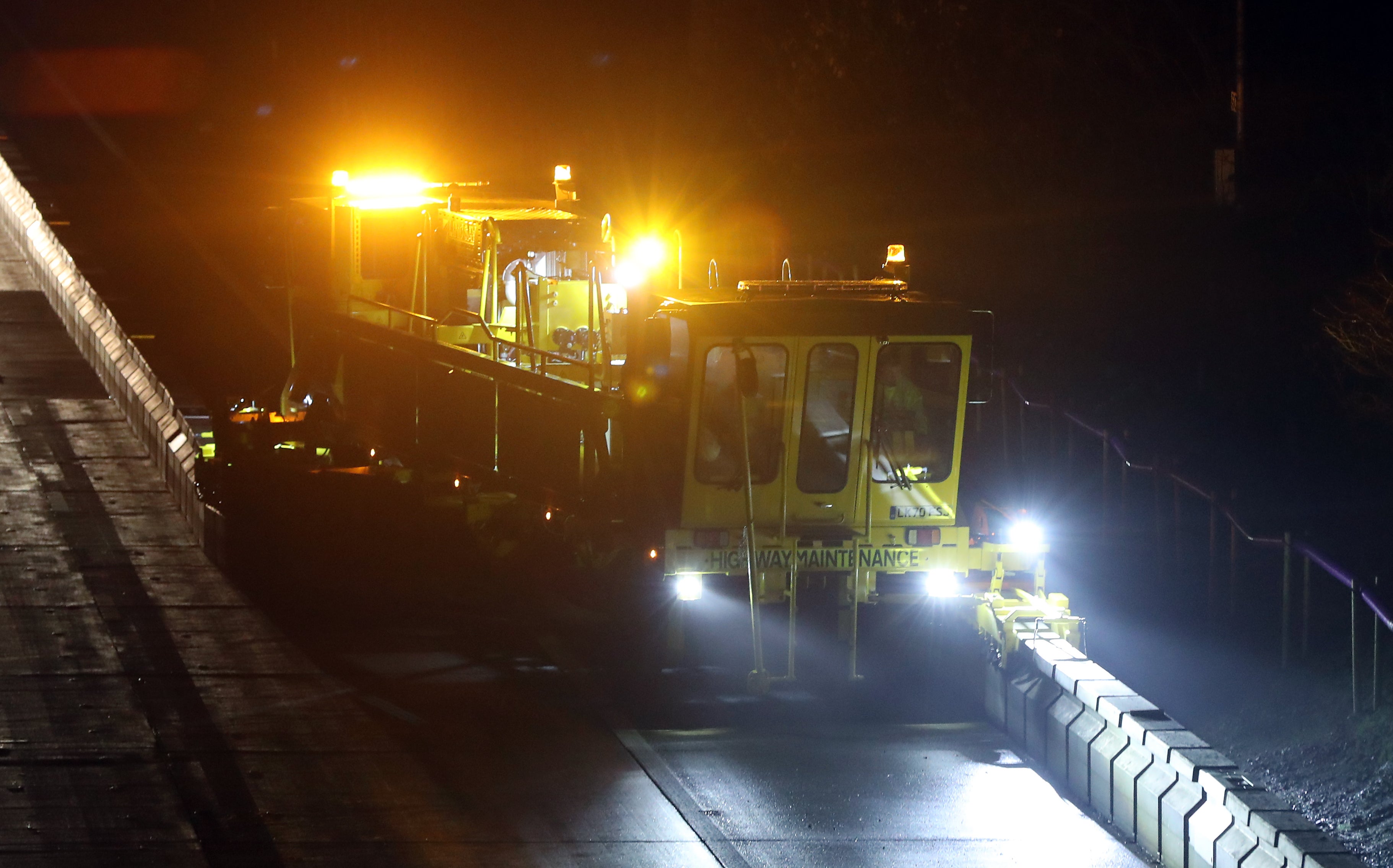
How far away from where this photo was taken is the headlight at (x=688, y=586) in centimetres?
1268

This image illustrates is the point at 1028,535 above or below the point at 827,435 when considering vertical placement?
below

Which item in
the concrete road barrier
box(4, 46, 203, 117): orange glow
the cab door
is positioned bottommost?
the concrete road barrier

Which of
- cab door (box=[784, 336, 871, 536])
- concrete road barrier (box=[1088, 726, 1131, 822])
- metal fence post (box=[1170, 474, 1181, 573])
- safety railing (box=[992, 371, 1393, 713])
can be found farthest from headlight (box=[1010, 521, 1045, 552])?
concrete road barrier (box=[1088, 726, 1131, 822])

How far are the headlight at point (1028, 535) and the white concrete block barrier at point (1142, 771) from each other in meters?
1.32

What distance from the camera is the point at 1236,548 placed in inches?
561

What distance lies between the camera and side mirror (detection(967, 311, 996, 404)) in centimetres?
1271

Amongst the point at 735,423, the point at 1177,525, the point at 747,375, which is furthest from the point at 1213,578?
the point at 747,375

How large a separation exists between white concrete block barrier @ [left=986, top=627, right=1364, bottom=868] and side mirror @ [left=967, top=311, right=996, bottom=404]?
6.95 ft

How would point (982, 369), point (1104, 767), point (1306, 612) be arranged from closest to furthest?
point (1104, 767) < point (1306, 612) < point (982, 369)

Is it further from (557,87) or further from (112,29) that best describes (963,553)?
(112,29)

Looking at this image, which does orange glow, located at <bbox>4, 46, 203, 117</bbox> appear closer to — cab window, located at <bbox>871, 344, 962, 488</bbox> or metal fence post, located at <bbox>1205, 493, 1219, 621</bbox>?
cab window, located at <bbox>871, 344, 962, 488</bbox>

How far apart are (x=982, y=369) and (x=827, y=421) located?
1.19 m

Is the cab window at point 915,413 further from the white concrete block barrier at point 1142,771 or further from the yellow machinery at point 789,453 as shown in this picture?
the white concrete block barrier at point 1142,771

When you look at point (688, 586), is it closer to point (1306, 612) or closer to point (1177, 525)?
point (1306, 612)
